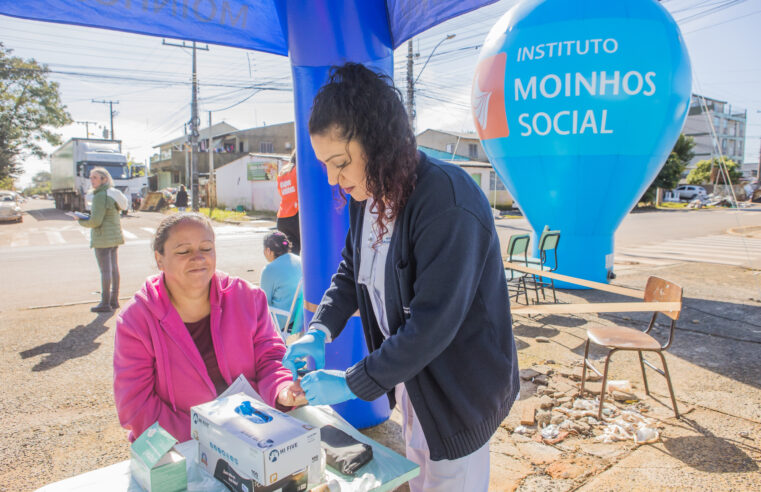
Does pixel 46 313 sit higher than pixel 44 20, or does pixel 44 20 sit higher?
pixel 44 20

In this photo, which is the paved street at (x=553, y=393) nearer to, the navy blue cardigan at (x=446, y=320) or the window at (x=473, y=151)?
the navy blue cardigan at (x=446, y=320)

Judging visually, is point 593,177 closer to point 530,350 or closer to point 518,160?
point 518,160

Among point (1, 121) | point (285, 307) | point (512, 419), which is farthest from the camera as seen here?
point (1, 121)

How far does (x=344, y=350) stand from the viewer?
3.10 metres

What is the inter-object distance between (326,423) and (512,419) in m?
2.08

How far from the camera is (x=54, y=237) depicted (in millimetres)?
15531

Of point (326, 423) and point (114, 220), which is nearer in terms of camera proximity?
point (326, 423)

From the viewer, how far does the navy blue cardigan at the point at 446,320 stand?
1358mm

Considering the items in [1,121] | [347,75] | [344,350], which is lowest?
[344,350]

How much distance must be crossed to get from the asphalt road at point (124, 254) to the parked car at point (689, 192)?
22.1 meters

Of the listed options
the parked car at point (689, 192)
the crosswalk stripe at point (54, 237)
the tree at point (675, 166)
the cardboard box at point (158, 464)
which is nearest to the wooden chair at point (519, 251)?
the cardboard box at point (158, 464)

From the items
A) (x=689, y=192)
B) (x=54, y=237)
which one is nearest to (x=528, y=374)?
(x=54, y=237)

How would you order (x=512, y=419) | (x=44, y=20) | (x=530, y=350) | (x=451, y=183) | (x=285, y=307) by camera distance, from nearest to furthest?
(x=451, y=183) < (x=44, y=20) < (x=512, y=419) < (x=285, y=307) < (x=530, y=350)

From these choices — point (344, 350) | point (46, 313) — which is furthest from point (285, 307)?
point (46, 313)
